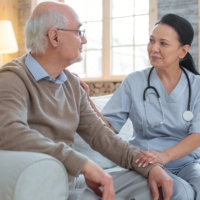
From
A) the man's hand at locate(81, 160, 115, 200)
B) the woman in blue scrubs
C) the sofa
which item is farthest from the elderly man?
the woman in blue scrubs

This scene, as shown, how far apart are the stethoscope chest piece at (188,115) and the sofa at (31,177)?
876 millimetres

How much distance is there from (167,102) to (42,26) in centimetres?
70

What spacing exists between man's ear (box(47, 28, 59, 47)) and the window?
3.30 m

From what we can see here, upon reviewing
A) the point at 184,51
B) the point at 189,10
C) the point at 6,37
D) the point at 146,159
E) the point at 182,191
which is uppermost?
the point at 189,10

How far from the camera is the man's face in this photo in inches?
60.1

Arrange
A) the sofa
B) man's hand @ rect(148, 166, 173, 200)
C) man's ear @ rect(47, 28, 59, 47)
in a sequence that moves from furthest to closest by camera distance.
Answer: man's ear @ rect(47, 28, 59, 47) < man's hand @ rect(148, 166, 173, 200) < the sofa

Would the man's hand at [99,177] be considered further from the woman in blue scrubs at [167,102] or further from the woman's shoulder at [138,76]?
the woman's shoulder at [138,76]

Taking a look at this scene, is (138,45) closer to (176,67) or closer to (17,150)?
(176,67)

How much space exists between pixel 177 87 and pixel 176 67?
0.12 meters

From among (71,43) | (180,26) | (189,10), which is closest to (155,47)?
(180,26)

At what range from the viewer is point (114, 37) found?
16.3ft

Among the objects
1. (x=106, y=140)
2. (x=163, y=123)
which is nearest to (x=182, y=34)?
(x=163, y=123)

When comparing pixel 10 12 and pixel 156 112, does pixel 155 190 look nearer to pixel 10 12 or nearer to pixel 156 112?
pixel 156 112

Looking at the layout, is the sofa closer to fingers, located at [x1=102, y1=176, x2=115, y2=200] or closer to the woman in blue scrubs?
fingers, located at [x1=102, y1=176, x2=115, y2=200]
